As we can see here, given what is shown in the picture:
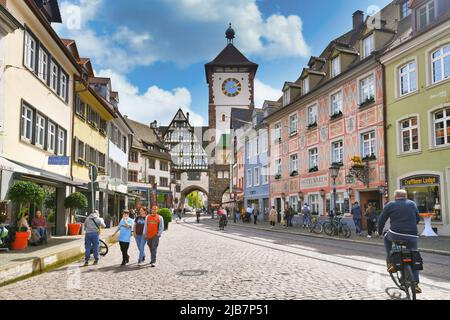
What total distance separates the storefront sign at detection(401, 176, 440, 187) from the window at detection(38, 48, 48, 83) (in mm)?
16446

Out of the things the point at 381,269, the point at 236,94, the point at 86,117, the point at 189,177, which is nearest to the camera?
the point at 381,269

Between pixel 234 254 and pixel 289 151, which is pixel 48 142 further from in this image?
pixel 289 151

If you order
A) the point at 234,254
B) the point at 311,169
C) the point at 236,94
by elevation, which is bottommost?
the point at 234,254

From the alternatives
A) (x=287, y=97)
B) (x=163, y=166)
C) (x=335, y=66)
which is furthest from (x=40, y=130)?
(x=163, y=166)

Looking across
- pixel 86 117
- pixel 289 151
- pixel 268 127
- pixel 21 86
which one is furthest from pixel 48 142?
pixel 268 127

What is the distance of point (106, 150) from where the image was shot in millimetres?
30250

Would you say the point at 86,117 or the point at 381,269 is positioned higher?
the point at 86,117

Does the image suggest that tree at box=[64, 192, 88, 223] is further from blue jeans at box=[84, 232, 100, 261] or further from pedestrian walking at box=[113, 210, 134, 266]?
pedestrian walking at box=[113, 210, 134, 266]

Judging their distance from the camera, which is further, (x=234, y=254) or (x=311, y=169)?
(x=311, y=169)

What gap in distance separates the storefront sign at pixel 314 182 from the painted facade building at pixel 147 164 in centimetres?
2835

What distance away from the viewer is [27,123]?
52.0 feet

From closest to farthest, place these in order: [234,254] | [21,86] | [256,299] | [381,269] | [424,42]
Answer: [256,299] → [381,269] → [234,254] → [21,86] → [424,42]

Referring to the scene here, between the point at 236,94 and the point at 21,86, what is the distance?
54700 millimetres

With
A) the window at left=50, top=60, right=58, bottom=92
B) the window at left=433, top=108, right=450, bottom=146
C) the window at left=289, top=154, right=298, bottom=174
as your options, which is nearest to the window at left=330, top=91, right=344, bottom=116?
the window at left=289, top=154, right=298, bottom=174
